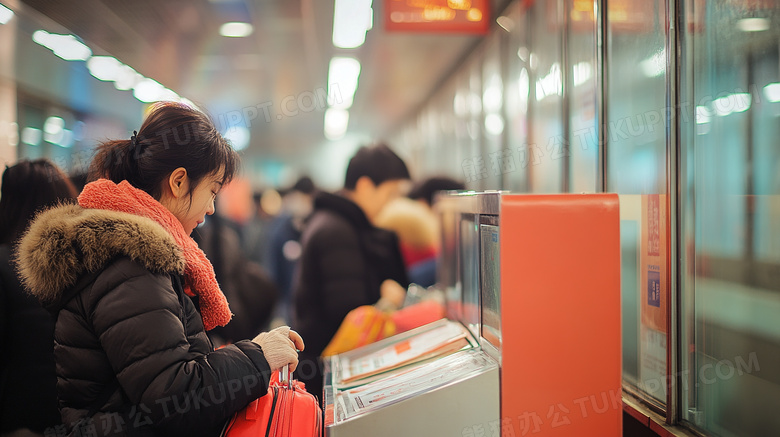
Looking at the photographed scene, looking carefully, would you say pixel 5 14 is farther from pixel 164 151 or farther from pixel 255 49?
pixel 164 151

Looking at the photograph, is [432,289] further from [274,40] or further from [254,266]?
[274,40]

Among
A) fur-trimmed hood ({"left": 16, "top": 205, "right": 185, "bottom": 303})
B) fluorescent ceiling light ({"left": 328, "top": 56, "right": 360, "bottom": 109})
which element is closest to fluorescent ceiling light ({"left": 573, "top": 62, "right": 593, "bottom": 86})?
fur-trimmed hood ({"left": 16, "top": 205, "right": 185, "bottom": 303})

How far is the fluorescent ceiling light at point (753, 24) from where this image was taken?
1.31 m

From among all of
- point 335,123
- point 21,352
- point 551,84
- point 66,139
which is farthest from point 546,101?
point 335,123

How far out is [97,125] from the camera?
536cm

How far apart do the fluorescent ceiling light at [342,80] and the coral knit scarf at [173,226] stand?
4605mm

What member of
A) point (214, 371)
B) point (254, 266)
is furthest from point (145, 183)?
point (254, 266)

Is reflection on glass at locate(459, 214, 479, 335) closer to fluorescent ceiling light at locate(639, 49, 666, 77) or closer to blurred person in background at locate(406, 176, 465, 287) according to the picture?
fluorescent ceiling light at locate(639, 49, 666, 77)

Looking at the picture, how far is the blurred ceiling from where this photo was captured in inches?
163

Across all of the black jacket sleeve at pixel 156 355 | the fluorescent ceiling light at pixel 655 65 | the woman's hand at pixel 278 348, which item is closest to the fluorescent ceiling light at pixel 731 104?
the fluorescent ceiling light at pixel 655 65

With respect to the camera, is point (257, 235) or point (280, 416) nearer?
point (280, 416)

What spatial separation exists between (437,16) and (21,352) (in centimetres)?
259

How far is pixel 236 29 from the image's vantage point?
488 centimetres

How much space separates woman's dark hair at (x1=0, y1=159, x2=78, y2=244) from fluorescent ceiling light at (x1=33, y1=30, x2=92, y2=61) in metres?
2.68
